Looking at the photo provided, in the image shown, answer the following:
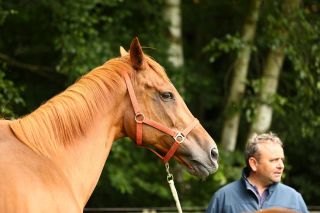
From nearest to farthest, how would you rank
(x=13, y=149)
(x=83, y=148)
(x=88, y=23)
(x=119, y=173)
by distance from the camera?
(x=13, y=149), (x=83, y=148), (x=88, y=23), (x=119, y=173)

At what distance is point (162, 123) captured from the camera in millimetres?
4801

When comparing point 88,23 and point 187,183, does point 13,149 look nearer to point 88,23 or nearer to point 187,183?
point 88,23

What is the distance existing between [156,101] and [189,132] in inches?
11.7

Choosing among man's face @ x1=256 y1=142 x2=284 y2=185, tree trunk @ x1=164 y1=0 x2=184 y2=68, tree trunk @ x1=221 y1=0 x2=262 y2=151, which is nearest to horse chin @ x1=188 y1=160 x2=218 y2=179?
man's face @ x1=256 y1=142 x2=284 y2=185

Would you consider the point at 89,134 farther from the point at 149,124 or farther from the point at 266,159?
the point at 266,159

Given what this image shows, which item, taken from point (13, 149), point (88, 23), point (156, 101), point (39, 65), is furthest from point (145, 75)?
point (39, 65)

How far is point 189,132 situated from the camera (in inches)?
189

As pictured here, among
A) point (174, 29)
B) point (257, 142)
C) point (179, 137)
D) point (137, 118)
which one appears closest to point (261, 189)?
point (257, 142)

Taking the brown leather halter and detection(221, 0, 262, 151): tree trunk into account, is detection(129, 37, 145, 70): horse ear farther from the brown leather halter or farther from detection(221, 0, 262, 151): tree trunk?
detection(221, 0, 262, 151): tree trunk

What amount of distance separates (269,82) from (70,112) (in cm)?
745

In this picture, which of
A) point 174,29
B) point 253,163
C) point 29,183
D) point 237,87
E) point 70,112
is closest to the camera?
point 29,183

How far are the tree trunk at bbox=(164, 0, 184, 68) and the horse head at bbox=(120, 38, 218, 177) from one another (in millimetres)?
6928

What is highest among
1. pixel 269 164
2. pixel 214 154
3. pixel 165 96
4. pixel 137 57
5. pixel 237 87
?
pixel 137 57

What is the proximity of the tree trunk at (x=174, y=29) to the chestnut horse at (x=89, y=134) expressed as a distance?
22.3 ft
